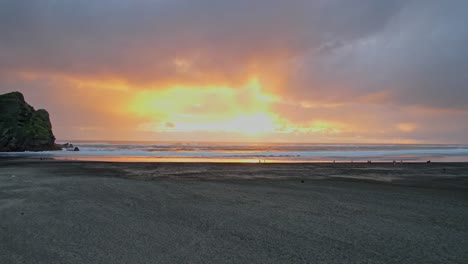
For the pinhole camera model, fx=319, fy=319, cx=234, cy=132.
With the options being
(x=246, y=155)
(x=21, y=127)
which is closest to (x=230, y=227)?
(x=246, y=155)

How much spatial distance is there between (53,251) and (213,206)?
565cm

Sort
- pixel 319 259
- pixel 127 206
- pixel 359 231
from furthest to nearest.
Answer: pixel 127 206
pixel 359 231
pixel 319 259

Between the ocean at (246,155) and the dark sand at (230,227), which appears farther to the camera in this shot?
the ocean at (246,155)

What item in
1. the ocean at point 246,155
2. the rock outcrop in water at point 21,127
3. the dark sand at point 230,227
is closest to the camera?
the dark sand at point 230,227

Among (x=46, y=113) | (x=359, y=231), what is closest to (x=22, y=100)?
(x=46, y=113)

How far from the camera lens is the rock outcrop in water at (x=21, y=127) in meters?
66.2

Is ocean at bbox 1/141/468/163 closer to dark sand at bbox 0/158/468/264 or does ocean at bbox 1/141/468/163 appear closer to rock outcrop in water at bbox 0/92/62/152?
rock outcrop in water at bbox 0/92/62/152

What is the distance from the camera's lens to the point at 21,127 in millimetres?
68688

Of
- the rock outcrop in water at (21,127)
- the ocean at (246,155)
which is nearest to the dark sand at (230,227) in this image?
the ocean at (246,155)

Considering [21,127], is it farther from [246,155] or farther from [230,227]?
[230,227]

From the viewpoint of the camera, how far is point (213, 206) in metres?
11.2

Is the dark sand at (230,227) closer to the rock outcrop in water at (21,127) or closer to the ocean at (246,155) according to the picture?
the ocean at (246,155)

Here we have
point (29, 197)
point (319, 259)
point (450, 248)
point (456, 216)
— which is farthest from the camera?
point (29, 197)

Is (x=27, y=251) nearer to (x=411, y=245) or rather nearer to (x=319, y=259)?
(x=319, y=259)
